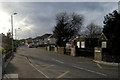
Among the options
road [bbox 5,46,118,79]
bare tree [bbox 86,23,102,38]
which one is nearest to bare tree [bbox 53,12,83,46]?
bare tree [bbox 86,23,102,38]

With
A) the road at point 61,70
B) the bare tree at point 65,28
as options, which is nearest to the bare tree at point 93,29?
the bare tree at point 65,28

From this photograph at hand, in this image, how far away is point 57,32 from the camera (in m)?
69.8

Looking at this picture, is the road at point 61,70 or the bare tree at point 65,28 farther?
the bare tree at point 65,28

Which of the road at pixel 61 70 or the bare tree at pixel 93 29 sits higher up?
the bare tree at pixel 93 29

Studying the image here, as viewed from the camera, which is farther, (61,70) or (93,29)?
(93,29)

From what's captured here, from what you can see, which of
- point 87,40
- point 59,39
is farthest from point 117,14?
point 59,39

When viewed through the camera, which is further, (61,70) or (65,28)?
(65,28)

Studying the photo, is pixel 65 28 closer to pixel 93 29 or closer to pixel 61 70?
pixel 93 29

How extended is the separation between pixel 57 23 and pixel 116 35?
155 ft

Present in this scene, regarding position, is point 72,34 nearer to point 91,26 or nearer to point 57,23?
point 57,23

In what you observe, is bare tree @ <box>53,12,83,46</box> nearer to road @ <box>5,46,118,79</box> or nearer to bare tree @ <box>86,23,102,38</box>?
bare tree @ <box>86,23,102,38</box>

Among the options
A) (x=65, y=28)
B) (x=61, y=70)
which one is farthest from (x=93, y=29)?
(x=61, y=70)

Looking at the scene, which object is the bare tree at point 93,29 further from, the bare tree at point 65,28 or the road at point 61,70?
the road at point 61,70

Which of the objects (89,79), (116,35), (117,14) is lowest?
(89,79)
